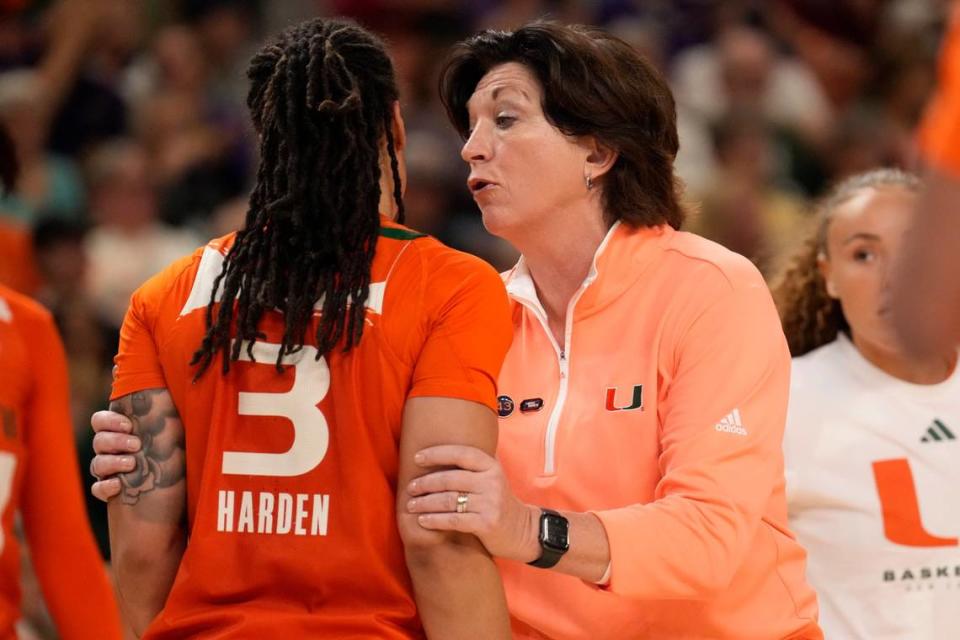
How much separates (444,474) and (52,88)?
522cm

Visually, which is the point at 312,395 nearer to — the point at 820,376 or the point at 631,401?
the point at 631,401

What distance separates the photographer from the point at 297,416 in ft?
7.60

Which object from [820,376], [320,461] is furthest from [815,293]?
[320,461]

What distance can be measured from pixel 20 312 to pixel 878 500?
2092 millimetres

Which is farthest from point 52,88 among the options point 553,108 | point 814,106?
point 553,108

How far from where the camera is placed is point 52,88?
6820 mm

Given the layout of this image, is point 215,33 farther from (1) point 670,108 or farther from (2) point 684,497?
(2) point 684,497

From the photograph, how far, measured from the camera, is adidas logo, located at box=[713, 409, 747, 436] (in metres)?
2.61

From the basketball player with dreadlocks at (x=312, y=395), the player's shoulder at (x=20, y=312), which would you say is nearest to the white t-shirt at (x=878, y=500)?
the basketball player with dreadlocks at (x=312, y=395)

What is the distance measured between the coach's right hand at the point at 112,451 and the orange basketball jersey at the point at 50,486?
465 mm

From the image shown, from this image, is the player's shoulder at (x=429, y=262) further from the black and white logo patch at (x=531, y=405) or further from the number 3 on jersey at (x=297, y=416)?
the black and white logo patch at (x=531, y=405)

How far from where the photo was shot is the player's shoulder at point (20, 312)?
2.87m

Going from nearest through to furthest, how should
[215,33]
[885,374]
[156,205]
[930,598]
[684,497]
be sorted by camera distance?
1. [684,497]
2. [930,598]
3. [885,374]
4. [156,205]
5. [215,33]

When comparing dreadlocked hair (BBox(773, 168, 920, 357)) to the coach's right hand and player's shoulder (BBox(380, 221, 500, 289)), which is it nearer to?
player's shoulder (BBox(380, 221, 500, 289))
